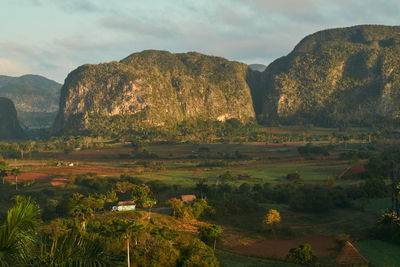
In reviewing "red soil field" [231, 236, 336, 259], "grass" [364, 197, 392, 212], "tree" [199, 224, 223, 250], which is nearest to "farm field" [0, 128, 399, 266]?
"red soil field" [231, 236, 336, 259]

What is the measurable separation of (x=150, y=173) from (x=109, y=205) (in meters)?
38.1

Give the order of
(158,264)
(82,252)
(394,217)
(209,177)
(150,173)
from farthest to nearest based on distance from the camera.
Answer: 1. (150,173)
2. (209,177)
3. (394,217)
4. (158,264)
5. (82,252)

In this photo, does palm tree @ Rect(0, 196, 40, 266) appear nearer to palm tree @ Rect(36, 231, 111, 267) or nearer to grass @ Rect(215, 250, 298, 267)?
palm tree @ Rect(36, 231, 111, 267)

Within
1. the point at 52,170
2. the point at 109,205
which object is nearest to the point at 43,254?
the point at 109,205

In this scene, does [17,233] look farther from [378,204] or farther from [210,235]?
[378,204]

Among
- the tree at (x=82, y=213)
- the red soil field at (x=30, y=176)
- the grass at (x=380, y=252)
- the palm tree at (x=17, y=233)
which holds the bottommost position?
the red soil field at (x=30, y=176)

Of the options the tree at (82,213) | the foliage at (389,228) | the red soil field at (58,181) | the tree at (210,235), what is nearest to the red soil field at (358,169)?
the foliage at (389,228)

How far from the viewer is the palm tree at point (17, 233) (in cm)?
707

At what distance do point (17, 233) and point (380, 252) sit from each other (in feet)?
151

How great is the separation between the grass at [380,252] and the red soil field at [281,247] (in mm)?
3723

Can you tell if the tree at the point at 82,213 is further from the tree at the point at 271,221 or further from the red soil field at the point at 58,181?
the red soil field at the point at 58,181

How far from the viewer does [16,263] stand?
A: 7426 mm

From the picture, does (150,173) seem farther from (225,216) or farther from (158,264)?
(158,264)

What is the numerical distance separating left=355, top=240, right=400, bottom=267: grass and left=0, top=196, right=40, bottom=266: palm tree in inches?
1601
